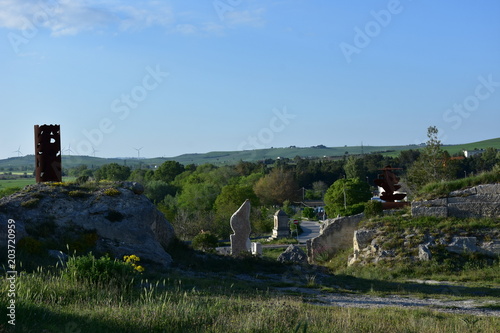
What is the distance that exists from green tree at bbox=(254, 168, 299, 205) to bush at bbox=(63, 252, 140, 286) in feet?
233

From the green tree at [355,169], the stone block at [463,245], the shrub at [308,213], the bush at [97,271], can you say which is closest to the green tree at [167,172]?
the green tree at [355,169]

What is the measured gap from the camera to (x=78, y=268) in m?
11.0

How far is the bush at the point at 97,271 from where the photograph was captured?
1087 cm

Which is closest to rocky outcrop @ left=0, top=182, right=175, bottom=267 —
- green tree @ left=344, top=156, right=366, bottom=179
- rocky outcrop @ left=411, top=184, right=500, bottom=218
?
Answer: rocky outcrop @ left=411, top=184, right=500, bottom=218

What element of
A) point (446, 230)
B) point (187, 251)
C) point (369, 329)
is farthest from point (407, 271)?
point (369, 329)

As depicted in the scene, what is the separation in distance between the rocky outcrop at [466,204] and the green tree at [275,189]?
194 feet

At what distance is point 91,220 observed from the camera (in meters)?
18.2

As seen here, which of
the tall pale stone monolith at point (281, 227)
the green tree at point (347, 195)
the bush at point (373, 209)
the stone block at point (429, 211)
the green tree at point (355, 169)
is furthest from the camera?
the green tree at point (355, 169)

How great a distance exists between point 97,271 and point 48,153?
1107 cm

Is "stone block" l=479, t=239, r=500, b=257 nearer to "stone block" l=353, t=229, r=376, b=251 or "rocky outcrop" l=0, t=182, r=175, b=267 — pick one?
"stone block" l=353, t=229, r=376, b=251

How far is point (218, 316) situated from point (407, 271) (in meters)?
12.3

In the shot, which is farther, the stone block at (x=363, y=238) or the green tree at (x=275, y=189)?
the green tree at (x=275, y=189)

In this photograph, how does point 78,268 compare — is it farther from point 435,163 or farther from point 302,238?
point 435,163

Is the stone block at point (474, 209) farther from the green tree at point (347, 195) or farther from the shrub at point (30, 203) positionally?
the green tree at point (347, 195)
